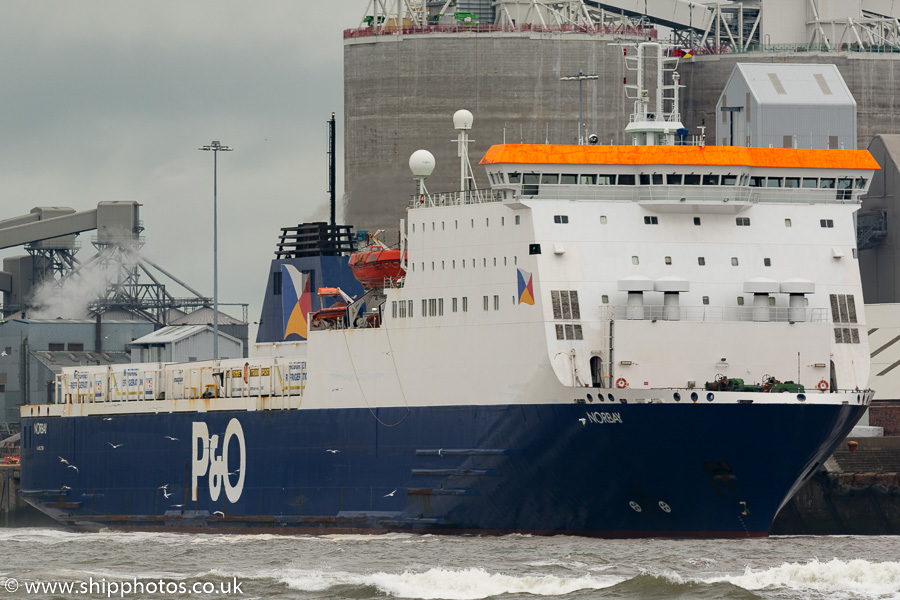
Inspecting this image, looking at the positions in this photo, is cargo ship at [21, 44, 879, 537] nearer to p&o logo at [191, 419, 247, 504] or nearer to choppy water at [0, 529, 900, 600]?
p&o logo at [191, 419, 247, 504]

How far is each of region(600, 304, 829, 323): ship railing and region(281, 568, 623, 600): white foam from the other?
9836mm

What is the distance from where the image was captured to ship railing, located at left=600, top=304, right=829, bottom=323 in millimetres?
49031

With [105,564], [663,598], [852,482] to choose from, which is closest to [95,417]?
[105,564]

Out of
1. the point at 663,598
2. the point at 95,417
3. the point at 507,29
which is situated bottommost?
the point at 663,598

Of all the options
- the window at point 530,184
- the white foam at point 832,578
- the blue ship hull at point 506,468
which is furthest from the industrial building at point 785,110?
the white foam at point 832,578

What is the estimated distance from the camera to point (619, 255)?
50.2 metres

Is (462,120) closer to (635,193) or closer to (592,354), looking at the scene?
(635,193)

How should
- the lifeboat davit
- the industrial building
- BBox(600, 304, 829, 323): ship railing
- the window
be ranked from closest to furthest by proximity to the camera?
BBox(600, 304, 829, 323): ship railing, the window, the lifeboat davit, the industrial building

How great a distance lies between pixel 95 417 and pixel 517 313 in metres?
20.6

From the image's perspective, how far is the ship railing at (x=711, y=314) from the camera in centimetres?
4903

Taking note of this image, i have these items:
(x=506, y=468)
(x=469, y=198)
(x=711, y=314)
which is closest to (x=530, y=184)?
(x=469, y=198)

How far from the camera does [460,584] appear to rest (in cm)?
3984

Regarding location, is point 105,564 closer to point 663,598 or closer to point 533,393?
point 533,393

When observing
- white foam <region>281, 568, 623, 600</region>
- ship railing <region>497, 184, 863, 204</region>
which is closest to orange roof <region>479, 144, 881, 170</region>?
ship railing <region>497, 184, 863, 204</region>
